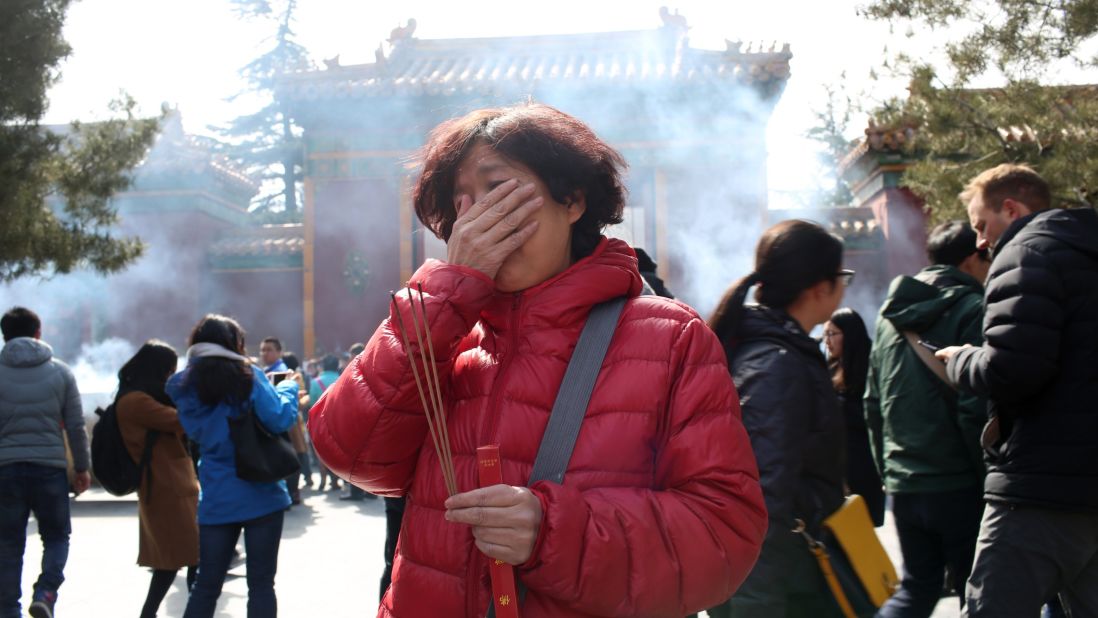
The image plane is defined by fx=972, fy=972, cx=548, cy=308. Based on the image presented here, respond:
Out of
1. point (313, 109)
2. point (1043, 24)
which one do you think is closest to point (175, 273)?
point (313, 109)

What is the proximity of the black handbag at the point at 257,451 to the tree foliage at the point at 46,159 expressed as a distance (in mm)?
4070

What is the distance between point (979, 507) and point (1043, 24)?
358 cm

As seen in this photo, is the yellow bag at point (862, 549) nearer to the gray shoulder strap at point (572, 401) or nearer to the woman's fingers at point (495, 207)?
the gray shoulder strap at point (572, 401)

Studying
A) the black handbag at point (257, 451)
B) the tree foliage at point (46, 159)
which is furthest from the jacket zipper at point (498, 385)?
the tree foliage at point (46, 159)

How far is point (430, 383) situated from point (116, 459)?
14.9ft

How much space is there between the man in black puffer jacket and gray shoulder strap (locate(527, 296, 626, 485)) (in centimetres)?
179

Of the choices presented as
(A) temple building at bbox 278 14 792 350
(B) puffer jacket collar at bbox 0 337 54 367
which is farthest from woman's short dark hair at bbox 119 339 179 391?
(A) temple building at bbox 278 14 792 350

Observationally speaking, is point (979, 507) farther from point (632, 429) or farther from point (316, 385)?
point (316, 385)

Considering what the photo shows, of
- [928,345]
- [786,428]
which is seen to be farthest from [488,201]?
[928,345]

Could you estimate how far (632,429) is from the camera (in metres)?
1.64

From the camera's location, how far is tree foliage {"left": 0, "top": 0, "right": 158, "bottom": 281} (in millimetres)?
7359

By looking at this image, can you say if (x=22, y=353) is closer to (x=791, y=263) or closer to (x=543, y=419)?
(x=791, y=263)

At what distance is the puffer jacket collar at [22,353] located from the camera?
571cm

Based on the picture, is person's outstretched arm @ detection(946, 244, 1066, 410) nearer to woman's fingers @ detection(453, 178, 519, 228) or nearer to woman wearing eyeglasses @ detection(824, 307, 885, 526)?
woman's fingers @ detection(453, 178, 519, 228)
